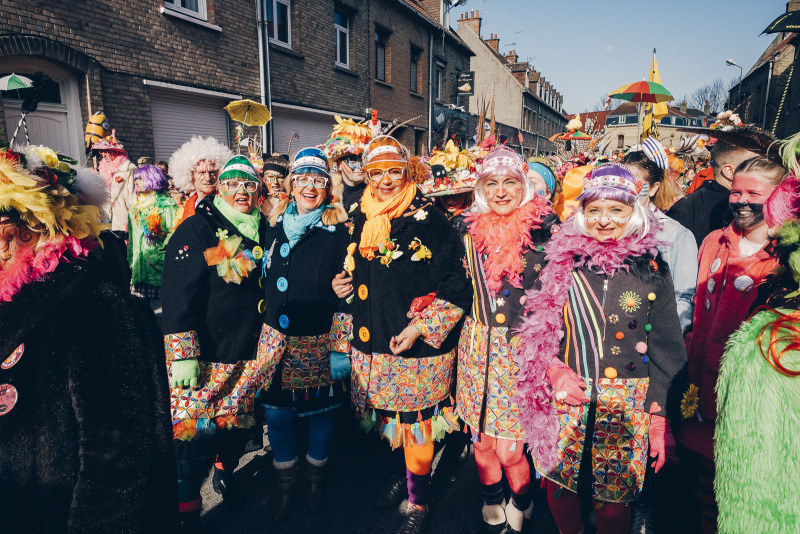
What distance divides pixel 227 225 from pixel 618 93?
5.53m

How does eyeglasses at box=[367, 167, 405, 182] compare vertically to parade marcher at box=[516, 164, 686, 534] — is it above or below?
above

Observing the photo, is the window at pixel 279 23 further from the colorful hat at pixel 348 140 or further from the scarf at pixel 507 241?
the scarf at pixel 507 241

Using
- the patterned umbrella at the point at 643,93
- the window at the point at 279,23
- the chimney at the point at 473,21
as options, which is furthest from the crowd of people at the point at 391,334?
the chimney at the point at 473,21

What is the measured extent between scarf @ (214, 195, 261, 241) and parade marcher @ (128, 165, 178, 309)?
1919 millimetres

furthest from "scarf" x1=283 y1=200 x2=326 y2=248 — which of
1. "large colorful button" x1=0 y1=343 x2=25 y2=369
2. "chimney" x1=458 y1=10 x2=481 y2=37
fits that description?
"chimney" x1=458 y1=10 x2=481 y2=37

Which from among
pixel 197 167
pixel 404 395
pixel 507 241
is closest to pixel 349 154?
pixel 197 167

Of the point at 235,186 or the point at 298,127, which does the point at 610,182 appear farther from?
the point at 298,127

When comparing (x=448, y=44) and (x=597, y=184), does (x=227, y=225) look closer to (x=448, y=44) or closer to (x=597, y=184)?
(x=597, y=184)

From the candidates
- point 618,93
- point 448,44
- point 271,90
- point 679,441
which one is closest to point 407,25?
point 448,44

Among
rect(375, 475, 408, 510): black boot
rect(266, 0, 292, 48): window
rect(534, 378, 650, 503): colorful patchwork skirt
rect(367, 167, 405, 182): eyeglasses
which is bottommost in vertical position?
rect(375, 475, 408, 510): black boot

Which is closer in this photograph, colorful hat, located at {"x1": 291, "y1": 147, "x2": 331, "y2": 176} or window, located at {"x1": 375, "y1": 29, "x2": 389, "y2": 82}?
colorful hat, located at {"x1": 291, "y1": 147, "x2": 331, "y2": 176}

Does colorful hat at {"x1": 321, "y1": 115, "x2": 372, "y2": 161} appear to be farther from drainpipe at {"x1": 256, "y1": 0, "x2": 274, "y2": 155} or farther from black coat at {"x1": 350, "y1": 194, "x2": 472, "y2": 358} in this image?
drainpipe at {"x1": 256, "y1": 0, "x2": 274, "y2": 155}

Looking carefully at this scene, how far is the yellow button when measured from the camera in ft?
8.54

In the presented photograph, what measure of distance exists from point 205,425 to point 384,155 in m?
1.87
